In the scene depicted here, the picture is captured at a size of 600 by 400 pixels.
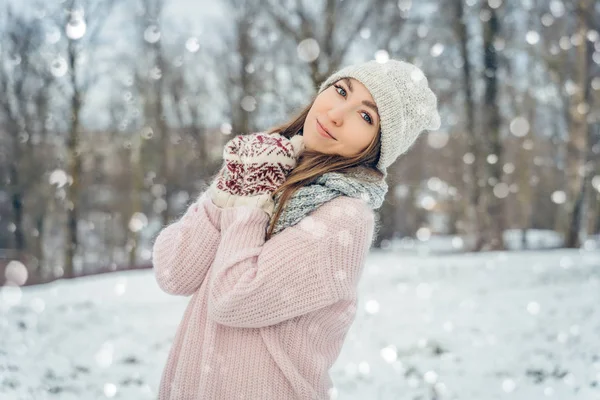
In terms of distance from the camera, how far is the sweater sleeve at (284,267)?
1477 mm

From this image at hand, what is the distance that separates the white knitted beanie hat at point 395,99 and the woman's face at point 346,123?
3 centimetres

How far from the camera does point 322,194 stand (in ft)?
5.21

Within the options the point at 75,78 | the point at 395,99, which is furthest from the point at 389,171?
the point at 75,78

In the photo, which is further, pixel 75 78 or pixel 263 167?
pixel 75 78

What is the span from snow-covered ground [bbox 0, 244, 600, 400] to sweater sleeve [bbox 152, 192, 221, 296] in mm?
2476

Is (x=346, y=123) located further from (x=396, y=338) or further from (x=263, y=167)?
(x=396, y=338)

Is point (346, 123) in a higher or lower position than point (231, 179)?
higher

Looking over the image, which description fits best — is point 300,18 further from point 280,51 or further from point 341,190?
point 341,190

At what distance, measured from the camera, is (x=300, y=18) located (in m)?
Answer: 11.7

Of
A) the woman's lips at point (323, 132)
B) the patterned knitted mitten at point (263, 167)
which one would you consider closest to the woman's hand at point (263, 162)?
the patterned knitted mitten at point (263, 167)

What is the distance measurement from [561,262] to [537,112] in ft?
39.7

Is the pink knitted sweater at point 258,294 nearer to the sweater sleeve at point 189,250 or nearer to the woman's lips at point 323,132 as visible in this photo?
the sweater sleeve at point 189,250

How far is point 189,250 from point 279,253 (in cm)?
30

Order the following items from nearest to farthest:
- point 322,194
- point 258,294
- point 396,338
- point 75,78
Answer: point 258,294 < point 322,194 < point 396,338 < point 75,78
